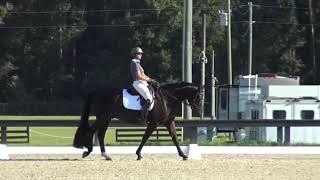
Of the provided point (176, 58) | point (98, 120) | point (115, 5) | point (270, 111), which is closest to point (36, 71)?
point (115, 5)

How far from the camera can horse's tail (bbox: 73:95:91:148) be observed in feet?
53.1

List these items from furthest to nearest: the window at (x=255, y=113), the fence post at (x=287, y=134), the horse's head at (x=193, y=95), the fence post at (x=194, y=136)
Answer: the window at (x=255, y=113), the fence post at (x=287, y=134), the fence post at (x=194, y=136), the horse's head at (x=193, y=95)

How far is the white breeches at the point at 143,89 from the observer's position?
1580cm

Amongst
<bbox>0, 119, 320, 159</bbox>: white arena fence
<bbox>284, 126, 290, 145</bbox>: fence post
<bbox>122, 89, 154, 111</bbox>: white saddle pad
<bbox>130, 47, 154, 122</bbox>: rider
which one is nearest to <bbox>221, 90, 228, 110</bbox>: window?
<bbox>284, 126, 290, 145</bbox>: fence post

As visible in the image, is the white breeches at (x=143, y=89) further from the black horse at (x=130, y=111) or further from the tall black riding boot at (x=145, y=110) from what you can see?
the black horse at (x=130, y=111)

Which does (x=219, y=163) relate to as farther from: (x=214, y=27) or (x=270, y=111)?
(x=214, y=27)

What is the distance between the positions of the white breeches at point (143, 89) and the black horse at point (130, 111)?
0.40 meters

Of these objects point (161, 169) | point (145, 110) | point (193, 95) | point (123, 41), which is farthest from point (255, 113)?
point (123, 41)

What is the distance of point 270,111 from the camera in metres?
29.4

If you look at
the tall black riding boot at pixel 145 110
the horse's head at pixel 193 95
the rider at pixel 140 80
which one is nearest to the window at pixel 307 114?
the horse's head at pixel 193 95

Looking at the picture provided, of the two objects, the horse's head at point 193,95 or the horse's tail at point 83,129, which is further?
the horse's head at point 193,95

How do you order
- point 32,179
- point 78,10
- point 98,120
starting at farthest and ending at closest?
point 78,10
point 98,120
point 32,179

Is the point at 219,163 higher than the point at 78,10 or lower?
lower

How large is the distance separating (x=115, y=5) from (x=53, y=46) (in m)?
8.57
